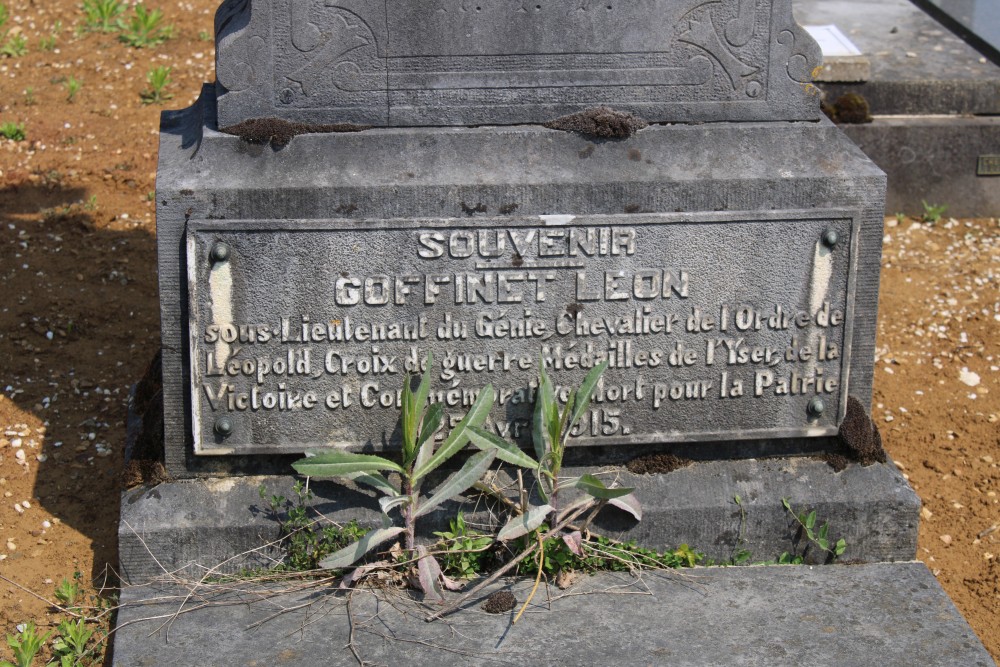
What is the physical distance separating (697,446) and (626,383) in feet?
1.05

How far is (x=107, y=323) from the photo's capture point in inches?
208

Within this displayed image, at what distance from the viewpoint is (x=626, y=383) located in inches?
151

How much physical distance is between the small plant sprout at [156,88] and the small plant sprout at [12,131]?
2.31 feet

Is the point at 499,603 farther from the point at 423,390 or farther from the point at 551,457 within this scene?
the point at 423,390

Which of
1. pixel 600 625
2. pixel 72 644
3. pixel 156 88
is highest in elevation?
pixel 156 88

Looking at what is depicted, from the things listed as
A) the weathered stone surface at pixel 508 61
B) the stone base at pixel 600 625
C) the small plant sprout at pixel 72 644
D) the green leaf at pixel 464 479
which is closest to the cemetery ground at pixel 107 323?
the small plant sprout at pixel 72 644

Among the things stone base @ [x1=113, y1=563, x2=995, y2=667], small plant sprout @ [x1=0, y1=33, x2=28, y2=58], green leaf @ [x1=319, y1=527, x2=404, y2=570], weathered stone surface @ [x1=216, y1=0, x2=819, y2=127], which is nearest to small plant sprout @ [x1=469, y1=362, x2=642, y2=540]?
stone base @ [x1=113, y1=563, x2=995, y2=667]

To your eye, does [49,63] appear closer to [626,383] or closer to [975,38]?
[626,383]

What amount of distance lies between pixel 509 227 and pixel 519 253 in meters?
0.08

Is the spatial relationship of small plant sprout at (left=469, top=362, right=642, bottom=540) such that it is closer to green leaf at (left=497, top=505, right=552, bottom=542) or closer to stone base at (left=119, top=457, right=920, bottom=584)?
green leaf at (left=497, top=505, right=552, bottom=542)

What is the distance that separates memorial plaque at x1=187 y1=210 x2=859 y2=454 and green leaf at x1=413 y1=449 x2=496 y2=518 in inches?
9.2

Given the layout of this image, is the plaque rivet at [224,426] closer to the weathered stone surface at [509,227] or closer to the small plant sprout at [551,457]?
the weathered stone surface at [509,227]

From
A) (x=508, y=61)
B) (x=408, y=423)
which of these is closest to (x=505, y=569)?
(x=408, y=423)

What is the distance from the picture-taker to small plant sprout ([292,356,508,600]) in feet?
11.7
